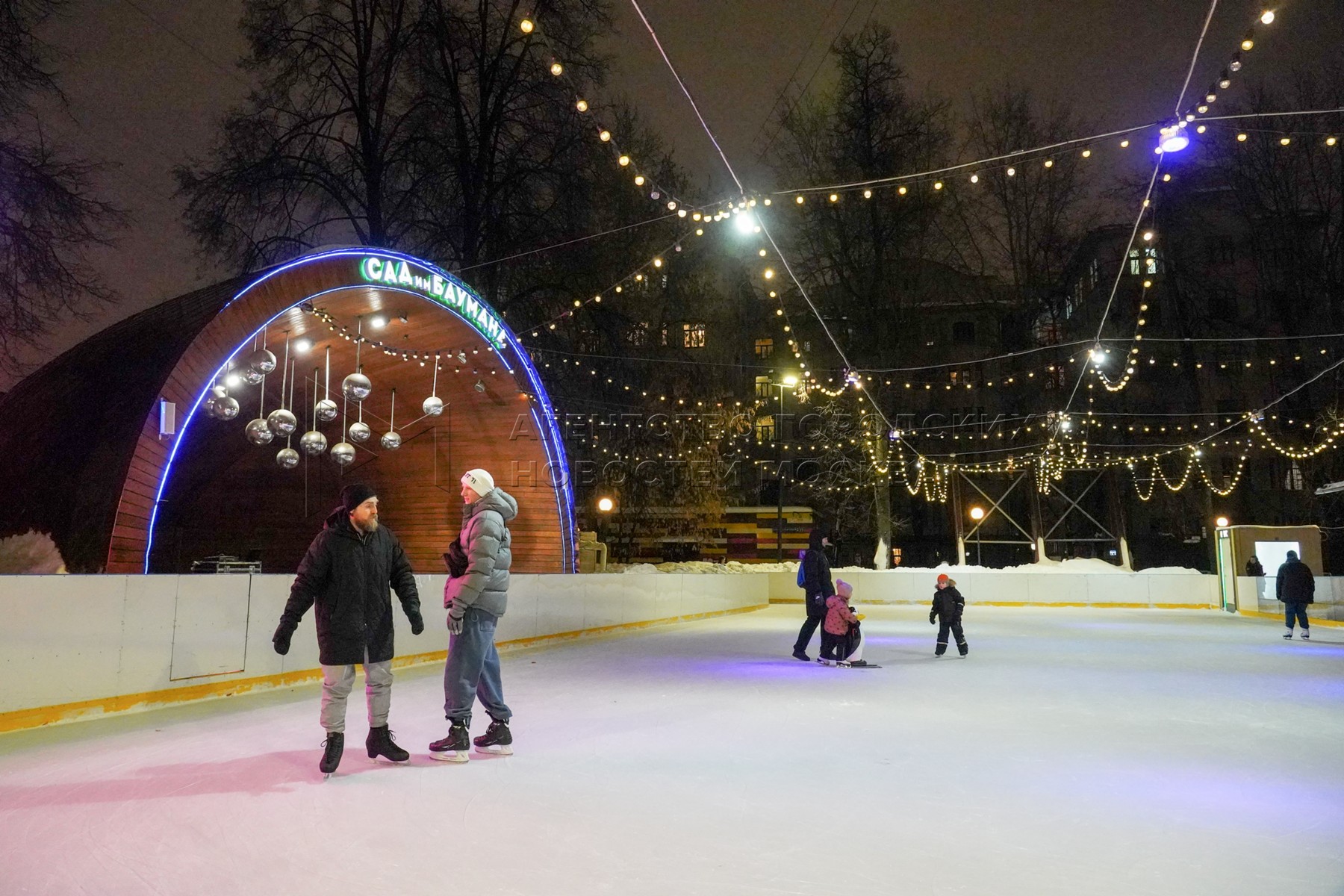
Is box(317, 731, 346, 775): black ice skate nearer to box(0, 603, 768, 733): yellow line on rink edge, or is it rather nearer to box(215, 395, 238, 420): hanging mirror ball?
box(0, 603, 768, 733): yellow line on rink edge

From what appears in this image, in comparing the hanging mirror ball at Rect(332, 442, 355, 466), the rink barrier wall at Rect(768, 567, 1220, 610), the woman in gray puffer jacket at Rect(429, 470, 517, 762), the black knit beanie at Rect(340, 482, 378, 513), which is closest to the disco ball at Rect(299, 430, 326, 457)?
the hanging mirror ball at Rect(332, 442, 355, 466)

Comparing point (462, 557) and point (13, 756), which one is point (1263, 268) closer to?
point (462, 557)

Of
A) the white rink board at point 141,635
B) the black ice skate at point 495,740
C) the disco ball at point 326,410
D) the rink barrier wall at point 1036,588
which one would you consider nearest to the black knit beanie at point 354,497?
the black ice skate at point 495,740

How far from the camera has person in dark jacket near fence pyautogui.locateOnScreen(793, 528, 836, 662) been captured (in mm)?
11594

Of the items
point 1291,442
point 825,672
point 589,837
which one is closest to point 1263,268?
point 1291,442

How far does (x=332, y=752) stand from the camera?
499 cm

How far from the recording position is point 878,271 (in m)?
31.8

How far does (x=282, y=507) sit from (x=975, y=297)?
22.8 meters

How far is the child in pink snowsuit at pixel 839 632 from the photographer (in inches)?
445

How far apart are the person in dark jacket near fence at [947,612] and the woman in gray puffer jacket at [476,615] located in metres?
7.68

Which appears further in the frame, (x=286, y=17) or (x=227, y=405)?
(x=286, y=17)

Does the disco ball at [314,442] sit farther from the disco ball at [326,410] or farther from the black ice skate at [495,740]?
the black ice skate at [495,740]

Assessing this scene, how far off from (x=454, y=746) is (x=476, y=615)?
742 millimetres

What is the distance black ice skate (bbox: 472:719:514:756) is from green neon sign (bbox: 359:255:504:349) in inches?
344
